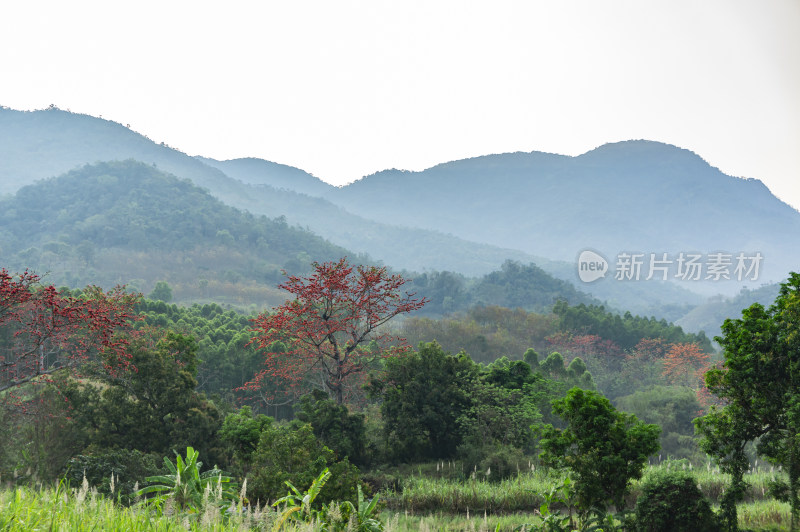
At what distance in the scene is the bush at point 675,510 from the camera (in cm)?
766

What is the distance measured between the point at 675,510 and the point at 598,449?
1.59 metres

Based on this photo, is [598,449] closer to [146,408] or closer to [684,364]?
[146,408]

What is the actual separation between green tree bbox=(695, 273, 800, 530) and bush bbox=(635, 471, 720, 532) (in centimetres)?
44

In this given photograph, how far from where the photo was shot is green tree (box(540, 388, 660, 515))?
735 centimetres

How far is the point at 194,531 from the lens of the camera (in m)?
3.58

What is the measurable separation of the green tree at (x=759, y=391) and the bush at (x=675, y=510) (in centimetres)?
44

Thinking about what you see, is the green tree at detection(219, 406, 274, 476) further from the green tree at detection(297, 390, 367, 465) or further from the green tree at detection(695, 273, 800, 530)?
the green tree at detection(695, 273, 800, 530)

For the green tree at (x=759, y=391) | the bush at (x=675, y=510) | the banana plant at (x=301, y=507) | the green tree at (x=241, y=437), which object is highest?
the green tree at (x=759, y=391)

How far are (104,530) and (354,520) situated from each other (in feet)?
6.62

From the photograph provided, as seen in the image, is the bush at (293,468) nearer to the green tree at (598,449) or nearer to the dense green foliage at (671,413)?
the green tree at (598,449)

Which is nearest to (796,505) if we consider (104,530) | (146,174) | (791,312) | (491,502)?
(791,312)

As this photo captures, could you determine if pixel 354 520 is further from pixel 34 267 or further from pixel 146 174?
pixel 146 174

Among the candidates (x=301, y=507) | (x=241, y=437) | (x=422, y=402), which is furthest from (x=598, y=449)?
(x=422, y=402)

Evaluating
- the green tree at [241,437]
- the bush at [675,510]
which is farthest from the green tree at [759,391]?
the green tree at [241,437]
